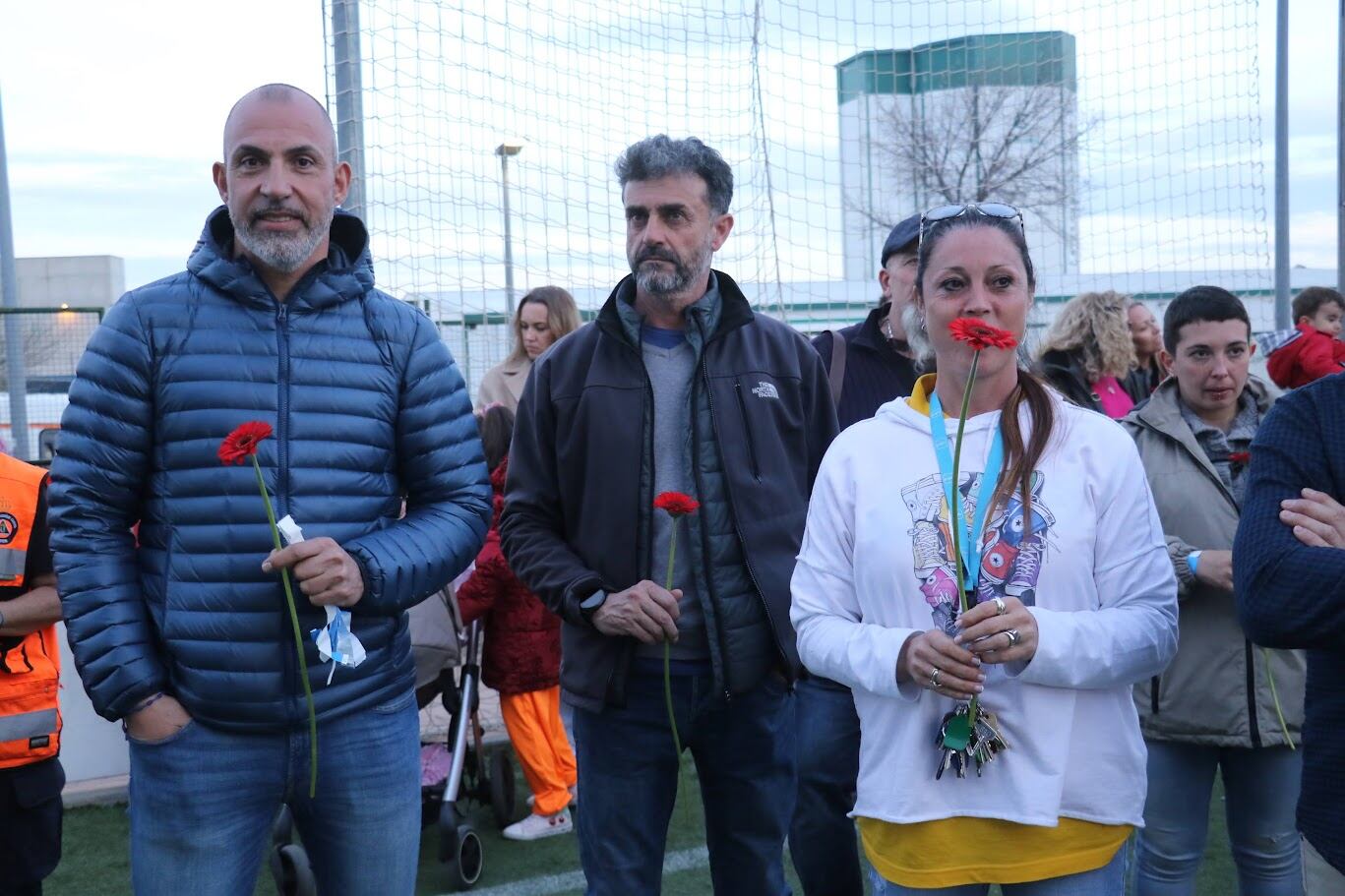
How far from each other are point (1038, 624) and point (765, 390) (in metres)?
1.16

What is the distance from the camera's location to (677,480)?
3160 mm

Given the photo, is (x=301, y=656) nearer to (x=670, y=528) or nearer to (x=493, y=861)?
(x=670, y=528)

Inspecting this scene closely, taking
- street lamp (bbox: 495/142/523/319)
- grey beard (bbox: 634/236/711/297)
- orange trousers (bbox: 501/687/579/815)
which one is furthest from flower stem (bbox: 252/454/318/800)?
street lamp (bbox: 495/142/523/319)

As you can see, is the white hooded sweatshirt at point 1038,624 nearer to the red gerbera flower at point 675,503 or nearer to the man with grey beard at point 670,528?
the red gerbera flower at point 675,503

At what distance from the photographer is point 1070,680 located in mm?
2217

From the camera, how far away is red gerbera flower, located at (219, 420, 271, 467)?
7.64 ft

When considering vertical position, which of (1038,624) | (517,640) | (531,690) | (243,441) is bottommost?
(531,690)

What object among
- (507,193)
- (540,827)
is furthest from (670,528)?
(507,193)

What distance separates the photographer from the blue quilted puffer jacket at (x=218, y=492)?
253 cm

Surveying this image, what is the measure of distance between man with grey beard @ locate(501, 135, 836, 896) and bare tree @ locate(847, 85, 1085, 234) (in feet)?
17.1

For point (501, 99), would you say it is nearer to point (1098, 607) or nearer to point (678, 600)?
point (678, 600)

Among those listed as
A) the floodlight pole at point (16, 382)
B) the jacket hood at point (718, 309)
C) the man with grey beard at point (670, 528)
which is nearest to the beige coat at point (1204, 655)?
the man with grey beard at point (670, 528)

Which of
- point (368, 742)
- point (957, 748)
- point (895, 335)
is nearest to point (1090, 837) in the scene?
point (957, 748)

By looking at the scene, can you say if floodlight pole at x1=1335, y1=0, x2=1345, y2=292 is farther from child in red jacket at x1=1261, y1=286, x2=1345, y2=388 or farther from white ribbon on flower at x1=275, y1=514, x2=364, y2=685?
white ribbon on flower at x1=275, y1=514, x2=364, y2=685
